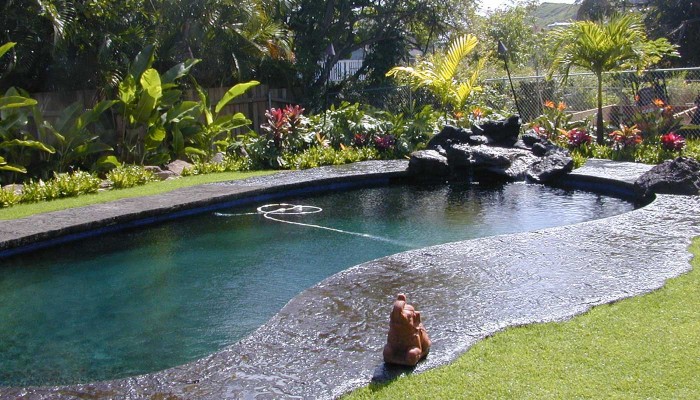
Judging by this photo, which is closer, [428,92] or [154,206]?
[154,206]

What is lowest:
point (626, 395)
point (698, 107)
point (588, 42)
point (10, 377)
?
point (10, 377)

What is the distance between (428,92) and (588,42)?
19.4ft

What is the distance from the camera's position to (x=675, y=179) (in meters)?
9.37

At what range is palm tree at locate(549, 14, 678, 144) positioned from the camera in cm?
1353

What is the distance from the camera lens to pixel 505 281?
5781mm

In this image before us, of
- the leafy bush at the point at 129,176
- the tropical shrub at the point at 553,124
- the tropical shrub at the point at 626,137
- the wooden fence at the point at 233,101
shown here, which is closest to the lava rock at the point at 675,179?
the tropical shrub at the point at 626,137

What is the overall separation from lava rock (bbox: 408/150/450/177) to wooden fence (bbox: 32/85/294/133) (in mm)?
5800

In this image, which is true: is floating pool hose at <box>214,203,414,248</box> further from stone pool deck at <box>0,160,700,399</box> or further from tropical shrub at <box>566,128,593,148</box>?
tropical shrub at <box>566,128,593,148</box>

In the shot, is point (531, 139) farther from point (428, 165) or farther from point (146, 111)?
point (146, 111)

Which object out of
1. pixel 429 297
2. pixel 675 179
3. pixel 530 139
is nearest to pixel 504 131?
pixel 530 139

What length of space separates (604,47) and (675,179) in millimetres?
4973

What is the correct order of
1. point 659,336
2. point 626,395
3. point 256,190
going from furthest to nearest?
point 256,190, point 659,336, point 626,395

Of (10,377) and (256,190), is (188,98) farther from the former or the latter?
(10,377)

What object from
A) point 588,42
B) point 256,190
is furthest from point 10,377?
point 588,42
